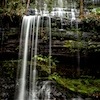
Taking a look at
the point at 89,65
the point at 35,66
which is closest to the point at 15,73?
the point at 35,66

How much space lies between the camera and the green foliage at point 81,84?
9.66 m

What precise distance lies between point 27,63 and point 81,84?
2.50 metres

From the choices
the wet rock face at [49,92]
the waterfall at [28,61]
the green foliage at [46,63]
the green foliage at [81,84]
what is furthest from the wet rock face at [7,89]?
the green foliage at [81,84]

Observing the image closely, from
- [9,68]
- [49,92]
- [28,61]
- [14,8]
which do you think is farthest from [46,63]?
[14,8]

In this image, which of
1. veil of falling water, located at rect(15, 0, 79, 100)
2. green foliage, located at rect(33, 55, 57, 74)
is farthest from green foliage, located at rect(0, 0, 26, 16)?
green foliage, located at rect(33, 55, 57, 74)

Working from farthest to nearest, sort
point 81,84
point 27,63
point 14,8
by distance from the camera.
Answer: point 14,8
point 27,63
point 81,84

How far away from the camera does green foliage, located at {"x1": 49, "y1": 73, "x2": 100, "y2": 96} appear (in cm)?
966

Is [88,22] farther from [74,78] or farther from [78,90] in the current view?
[78,90]

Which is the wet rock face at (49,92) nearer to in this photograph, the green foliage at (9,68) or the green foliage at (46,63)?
the green foliage at (46,63)

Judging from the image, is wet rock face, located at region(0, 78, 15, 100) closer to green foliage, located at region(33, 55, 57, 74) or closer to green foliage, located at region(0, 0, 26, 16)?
green foliage, located at region(33, 55, 57, 74)

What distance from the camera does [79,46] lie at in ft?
38.0

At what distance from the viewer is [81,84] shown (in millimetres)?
10555

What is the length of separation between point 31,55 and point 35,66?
2.93ft

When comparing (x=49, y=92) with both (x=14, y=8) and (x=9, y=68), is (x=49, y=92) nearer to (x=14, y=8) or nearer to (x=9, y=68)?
(x=9, y=68)
